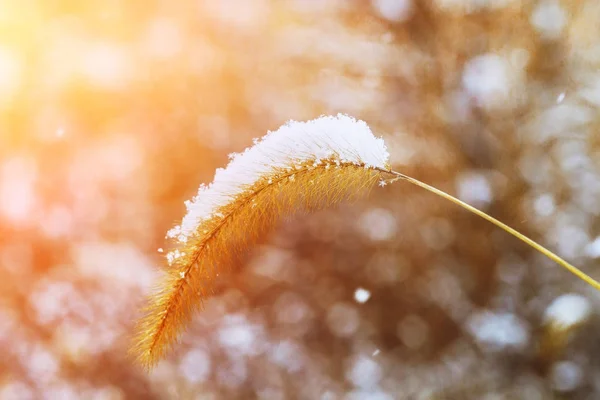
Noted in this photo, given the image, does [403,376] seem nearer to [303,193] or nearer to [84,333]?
[84,333]

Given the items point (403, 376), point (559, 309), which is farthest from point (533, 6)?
point (403, 376)

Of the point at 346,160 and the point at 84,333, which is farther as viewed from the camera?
the point at 84,333

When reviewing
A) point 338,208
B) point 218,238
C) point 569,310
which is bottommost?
point 218,238

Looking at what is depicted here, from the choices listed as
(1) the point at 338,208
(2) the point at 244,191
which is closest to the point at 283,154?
(2) the point at 244,191

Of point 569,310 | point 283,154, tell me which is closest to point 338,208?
point 569,310

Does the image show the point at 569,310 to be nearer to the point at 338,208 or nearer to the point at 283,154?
the point at 338,208

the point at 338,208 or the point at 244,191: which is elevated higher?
the point at 338,208

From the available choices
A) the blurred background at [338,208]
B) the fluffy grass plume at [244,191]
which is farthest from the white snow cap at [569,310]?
the fluffy grass plume at [244,191]

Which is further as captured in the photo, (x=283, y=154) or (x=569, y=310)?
(x=569, y=310)
